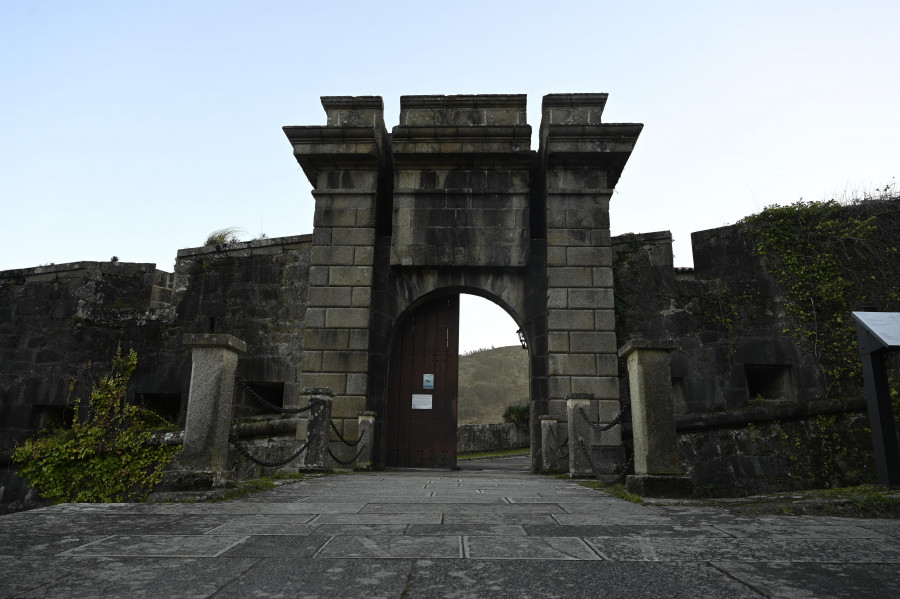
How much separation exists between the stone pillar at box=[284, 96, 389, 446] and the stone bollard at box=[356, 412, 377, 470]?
0.22m

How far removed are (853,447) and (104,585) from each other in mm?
9525

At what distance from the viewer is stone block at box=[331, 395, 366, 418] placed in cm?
835

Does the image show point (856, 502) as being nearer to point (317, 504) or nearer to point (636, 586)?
point (636, 586)

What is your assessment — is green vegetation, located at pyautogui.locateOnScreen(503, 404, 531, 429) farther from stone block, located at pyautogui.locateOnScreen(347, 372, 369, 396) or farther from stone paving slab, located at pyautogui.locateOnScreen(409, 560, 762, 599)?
stone paving slab, located at pyautogui.locateOnScreen(409, 560, 762, 599)

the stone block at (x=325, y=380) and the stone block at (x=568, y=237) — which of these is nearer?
the stone block at (x=325, y=380)

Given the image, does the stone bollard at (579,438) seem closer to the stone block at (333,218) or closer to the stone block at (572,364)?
the stone block at (572,364)

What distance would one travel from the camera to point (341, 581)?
2008 mm

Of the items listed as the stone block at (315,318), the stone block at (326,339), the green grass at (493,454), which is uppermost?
the stone block at (315,318)

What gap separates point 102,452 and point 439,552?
855 cm

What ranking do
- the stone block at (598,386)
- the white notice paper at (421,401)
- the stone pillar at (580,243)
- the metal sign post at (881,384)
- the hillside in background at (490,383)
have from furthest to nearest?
the hillside in background at (490,383) < the white notice paper at (421,401) < the stone pillar at (580,243) < the stone block at (598,386) < the metal sign post at (881,384)

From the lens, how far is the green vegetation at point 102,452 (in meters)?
8.64

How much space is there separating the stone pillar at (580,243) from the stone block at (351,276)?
2.77 meters

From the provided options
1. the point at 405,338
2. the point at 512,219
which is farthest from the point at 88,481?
the point at 512,219

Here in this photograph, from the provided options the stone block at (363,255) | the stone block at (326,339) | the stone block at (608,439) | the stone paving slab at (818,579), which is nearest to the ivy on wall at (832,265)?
the stone block at (608,439)
